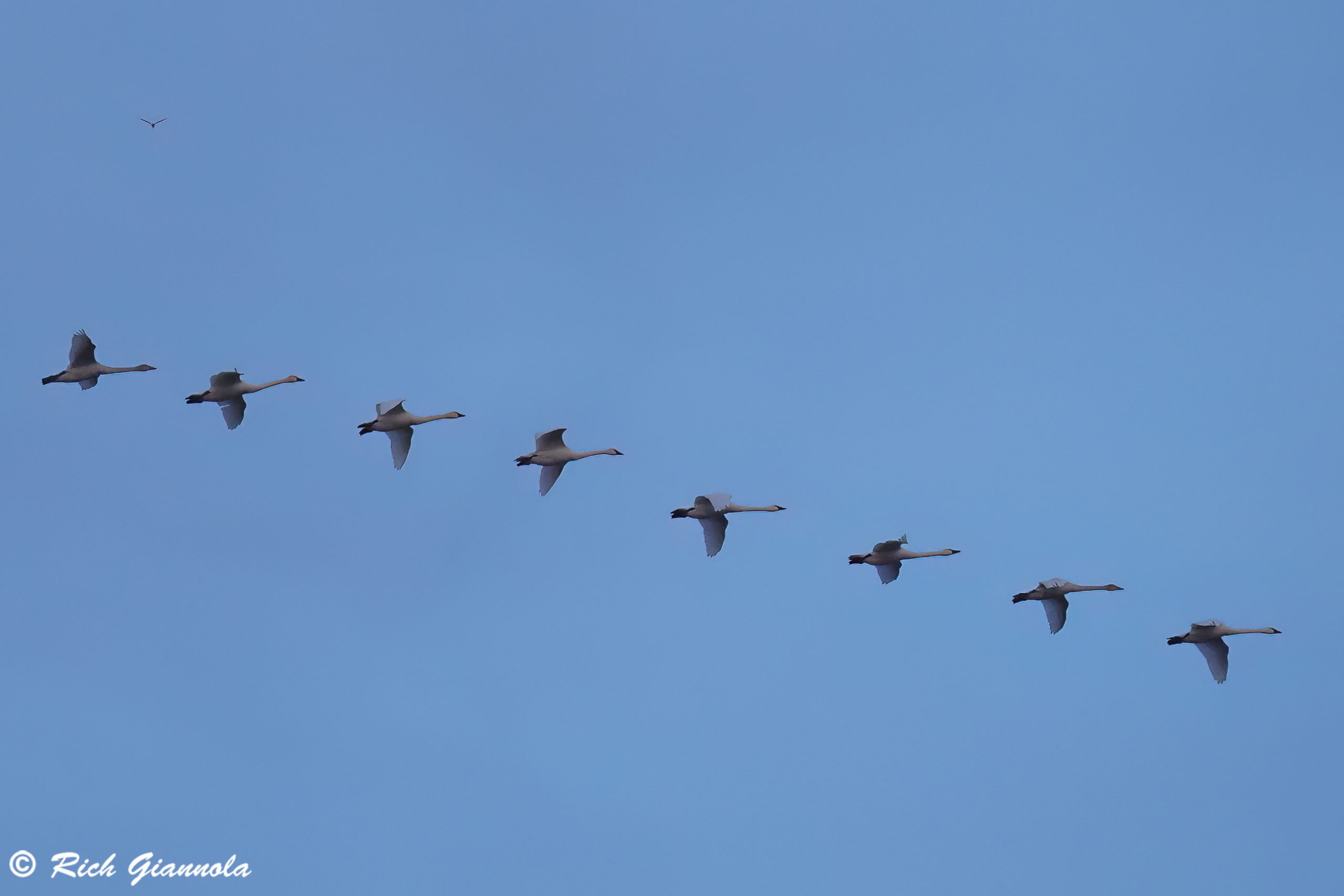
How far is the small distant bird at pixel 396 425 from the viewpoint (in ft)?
213

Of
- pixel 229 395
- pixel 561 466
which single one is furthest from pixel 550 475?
pixel 229 395

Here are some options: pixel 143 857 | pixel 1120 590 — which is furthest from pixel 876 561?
pixel 143 857

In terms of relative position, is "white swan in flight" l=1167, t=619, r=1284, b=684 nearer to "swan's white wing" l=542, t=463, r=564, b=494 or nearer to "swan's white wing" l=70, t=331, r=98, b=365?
"swan's white wing" l=542, t=463, r=564, b=494

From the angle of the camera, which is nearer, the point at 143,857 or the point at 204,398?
the point at 204,398

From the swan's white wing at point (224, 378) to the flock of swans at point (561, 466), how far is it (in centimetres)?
2

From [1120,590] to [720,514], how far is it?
14.8 meters

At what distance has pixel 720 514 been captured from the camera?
6456 cm

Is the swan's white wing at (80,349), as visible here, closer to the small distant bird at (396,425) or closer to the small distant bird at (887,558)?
the small distant bird at (396,425)

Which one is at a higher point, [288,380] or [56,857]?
[288,380]

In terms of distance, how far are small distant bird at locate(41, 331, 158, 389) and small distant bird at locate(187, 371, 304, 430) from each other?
385 cm

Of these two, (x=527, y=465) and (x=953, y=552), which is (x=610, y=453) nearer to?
(x=527, y=465)

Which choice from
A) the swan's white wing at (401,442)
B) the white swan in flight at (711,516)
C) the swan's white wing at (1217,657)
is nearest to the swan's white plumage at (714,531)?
the white swan in flight at (711,516)

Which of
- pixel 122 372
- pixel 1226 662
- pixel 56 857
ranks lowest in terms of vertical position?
pixel 56 857

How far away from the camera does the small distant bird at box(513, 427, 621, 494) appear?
6569 cm
